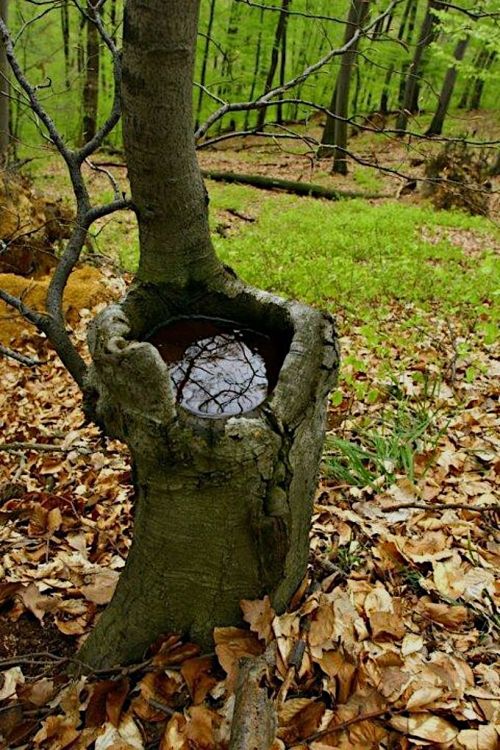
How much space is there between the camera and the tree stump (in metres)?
1.46

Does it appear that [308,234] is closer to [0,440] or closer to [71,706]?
[0,440]

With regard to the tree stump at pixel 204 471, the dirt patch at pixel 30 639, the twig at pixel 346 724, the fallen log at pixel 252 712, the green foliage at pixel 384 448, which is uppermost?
the tree stump at pixel 204 471

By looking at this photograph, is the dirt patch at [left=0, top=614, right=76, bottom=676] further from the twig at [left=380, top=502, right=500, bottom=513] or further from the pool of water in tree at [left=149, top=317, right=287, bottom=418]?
the twig at [left=380, top=502, right=500, bottom=513]

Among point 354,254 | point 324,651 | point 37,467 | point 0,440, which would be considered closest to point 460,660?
point 324,651

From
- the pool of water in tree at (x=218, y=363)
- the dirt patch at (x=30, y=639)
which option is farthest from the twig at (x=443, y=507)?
the dirt patch at (x=30, y=639)

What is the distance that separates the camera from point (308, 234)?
9.45 metres

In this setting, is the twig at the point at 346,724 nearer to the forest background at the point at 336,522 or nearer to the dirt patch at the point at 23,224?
the forest background at the point at 336,522

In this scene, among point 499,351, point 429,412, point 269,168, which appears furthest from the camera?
point 269,168

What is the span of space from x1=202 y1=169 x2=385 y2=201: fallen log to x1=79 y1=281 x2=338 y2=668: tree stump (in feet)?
40.4

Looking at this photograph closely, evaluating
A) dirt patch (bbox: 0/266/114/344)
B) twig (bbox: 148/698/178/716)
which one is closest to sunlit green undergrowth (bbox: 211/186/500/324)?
dirt patch (bbox: 0/266/114/344)

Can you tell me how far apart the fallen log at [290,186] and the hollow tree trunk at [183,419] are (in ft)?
40.1

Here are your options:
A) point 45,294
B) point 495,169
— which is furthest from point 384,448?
point 495,169

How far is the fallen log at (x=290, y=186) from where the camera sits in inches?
550

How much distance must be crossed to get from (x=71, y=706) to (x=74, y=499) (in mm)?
1701
